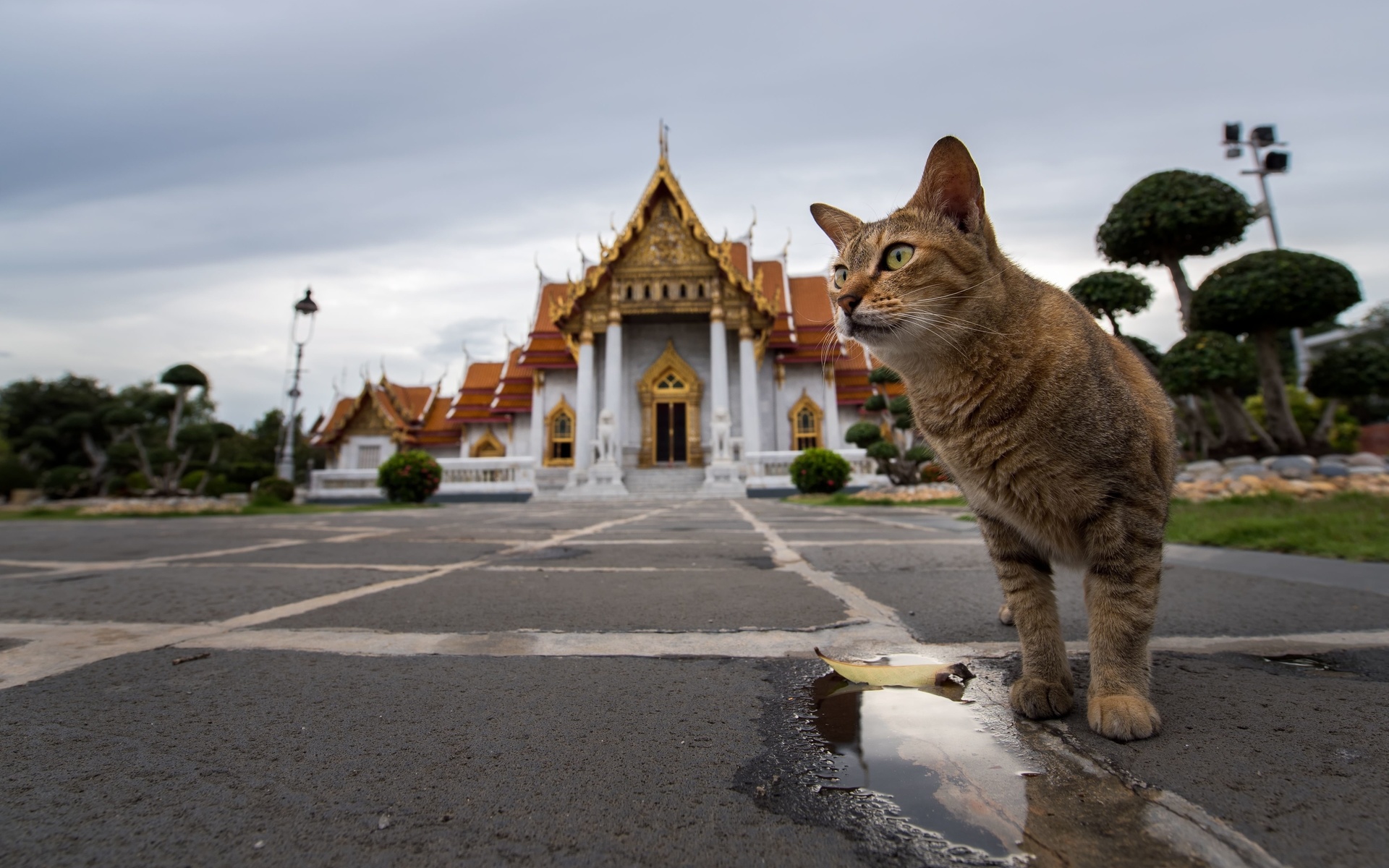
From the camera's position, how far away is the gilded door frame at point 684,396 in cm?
1811

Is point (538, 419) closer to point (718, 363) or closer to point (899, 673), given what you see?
point (718, 363)

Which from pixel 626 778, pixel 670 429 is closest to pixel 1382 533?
pixel 626 778

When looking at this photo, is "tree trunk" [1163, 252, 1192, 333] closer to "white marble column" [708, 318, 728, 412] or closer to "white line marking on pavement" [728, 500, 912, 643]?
"white line marking on pavement" [728, 500, 912, 643]

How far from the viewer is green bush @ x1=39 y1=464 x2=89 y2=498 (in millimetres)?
16094

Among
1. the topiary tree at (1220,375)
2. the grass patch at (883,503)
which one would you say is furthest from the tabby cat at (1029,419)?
the topiary tree at (1220,375)

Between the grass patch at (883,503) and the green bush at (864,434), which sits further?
the green bush at (864,434)

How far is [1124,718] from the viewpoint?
2.77ft

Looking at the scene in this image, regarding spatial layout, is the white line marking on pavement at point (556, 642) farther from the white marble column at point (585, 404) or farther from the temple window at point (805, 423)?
the temple window at point (805, 423)

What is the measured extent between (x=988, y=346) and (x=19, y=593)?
2.70 metres

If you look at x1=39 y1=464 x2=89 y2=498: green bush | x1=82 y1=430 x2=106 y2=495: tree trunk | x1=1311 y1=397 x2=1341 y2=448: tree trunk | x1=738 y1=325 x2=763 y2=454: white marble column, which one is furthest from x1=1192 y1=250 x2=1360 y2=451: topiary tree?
x1=82 y1=430 x2=106 y2=495: tree trunk

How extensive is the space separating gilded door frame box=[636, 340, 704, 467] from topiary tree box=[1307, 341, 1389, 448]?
1251 centimetres

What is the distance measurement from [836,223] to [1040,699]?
3.45ft

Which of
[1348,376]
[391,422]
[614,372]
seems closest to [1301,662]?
[1348,376]

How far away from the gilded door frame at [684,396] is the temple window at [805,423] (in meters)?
2.71
